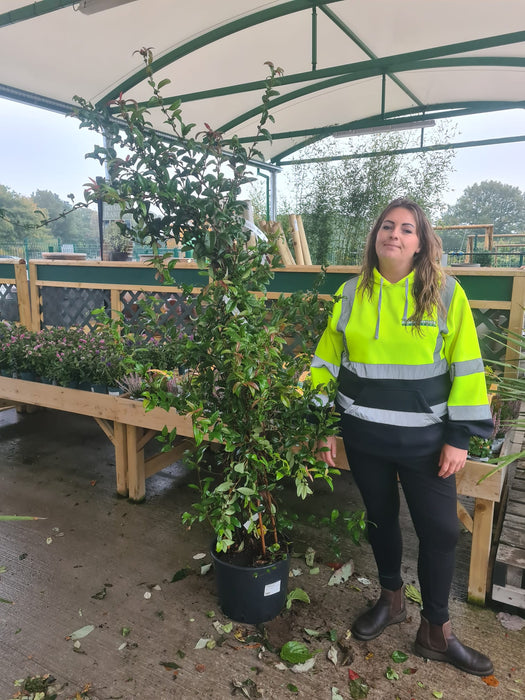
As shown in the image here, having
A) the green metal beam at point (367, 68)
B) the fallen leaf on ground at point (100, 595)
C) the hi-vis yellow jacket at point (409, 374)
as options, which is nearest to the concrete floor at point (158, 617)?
the fallen leaf on ground at point (100, 595)

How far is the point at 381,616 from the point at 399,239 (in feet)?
4.77

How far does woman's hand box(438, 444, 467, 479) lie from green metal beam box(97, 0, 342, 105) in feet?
14.7

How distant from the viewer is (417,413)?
5.51 ft

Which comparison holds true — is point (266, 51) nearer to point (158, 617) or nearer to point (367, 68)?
point (367, 68)

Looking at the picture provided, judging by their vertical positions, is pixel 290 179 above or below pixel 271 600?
above

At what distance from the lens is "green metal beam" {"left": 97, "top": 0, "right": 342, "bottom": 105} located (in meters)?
5.08

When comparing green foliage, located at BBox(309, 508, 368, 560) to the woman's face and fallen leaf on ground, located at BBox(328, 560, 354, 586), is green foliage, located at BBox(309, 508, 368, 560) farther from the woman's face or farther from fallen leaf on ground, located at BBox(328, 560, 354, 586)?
the woman's face

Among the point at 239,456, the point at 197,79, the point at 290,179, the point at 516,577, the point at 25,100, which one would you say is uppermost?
the point at 197,79

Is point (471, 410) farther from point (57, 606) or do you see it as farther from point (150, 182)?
point (57, 606)

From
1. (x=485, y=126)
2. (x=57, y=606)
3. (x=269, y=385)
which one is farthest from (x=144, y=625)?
(x=485, y=126)

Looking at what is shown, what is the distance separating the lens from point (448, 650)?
1818 millimetres

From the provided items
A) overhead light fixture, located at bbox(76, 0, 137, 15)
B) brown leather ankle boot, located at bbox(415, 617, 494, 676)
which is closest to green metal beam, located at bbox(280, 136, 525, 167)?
overhead light fixture, located at bbox(76, 0, 137, 15)

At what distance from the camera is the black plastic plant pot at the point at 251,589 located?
1.96 meters

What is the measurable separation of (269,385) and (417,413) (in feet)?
1.70
